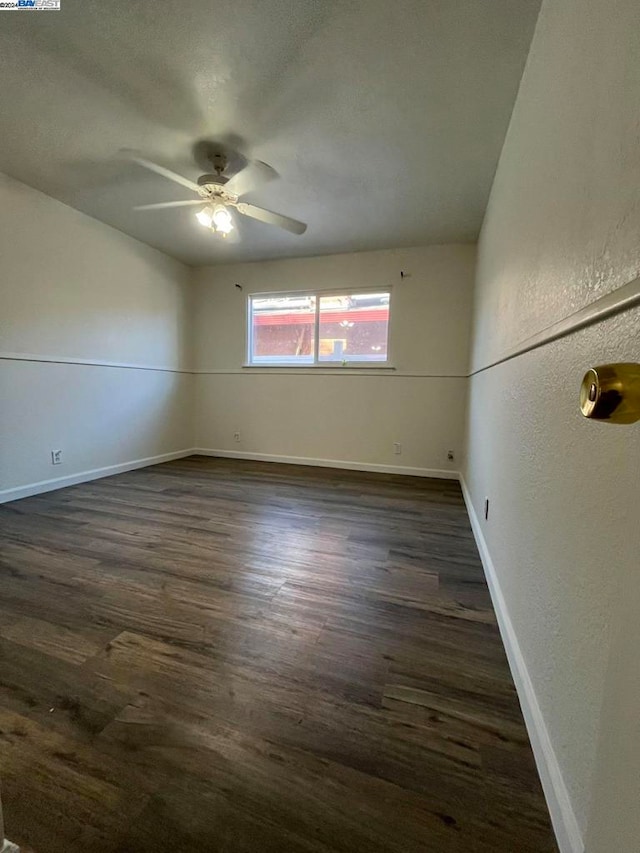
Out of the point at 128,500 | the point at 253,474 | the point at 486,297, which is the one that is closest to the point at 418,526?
the point at 486,297

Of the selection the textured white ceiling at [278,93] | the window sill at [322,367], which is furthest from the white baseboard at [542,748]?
the window sill at [322,367]

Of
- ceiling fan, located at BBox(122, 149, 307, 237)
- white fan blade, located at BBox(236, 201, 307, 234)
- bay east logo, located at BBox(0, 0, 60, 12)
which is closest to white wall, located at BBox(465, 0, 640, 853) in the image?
white fan blade, located at BBox(236, 201, 307, 234)

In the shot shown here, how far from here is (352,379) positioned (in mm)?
3965

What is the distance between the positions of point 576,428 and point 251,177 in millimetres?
2639

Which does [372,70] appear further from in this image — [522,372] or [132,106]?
[522,372]

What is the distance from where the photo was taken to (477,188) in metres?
2.54

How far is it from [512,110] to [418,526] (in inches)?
95.0

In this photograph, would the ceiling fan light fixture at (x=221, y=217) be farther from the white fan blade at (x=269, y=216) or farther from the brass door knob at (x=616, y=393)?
the brass door knob at (x=616, y=393)

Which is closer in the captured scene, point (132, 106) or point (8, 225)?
point (132, 106)

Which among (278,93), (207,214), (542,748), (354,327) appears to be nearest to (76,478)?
(207,214)

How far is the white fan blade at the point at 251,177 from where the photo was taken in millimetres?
2297

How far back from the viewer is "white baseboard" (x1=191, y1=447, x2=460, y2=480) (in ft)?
12.4

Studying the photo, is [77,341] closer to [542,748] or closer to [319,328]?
[319,328]

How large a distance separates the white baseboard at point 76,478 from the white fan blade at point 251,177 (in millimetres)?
2749
